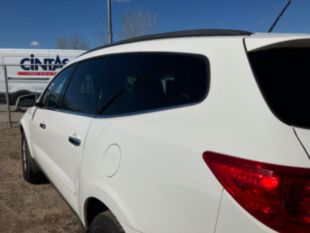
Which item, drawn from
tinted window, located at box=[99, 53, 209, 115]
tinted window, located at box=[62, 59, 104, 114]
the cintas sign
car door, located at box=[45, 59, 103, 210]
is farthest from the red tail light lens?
the cintas sign

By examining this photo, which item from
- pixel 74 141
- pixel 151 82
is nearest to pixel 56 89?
pixel 74 141

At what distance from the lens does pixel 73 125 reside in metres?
2.94

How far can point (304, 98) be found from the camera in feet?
5.47

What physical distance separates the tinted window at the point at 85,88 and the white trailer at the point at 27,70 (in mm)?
14272

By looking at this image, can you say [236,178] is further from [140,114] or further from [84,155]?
[84,155]

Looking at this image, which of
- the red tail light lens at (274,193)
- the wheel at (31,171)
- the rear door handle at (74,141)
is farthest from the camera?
the wheel at (31,171)

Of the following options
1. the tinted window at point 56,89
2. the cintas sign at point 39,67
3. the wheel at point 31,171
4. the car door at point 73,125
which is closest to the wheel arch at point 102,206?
the car door at point 73,125

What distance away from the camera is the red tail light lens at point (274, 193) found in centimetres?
142

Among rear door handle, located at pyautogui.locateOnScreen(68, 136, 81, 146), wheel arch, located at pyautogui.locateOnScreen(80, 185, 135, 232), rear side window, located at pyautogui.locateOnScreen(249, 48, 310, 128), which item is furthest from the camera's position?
rear door handle, located at pyautogui.locateOnScreen(68, 136, 81, 146)

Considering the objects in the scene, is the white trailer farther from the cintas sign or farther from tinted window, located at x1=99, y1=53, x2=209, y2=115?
tinted window, located at x1=99, y1=53, x2=209, y2=115

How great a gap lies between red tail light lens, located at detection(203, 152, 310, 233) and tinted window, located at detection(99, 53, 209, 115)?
0.47 meters

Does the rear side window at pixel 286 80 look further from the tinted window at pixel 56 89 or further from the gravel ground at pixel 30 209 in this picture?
the gravel ground at pixel 30 209

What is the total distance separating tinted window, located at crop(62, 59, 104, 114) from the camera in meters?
2.91

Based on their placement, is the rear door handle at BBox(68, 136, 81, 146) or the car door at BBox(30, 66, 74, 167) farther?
the car door at BBox(30, 66, 74, 167)
